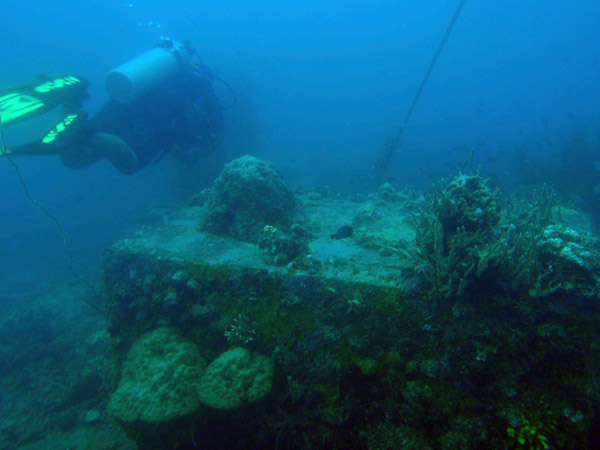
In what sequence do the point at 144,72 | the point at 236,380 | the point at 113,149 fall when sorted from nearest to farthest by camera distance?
the point at 236,380 → the point at 113,149 → the point at 144,72

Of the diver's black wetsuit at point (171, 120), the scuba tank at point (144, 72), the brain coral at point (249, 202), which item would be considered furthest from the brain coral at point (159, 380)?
the scuba tank at point (144, 72)

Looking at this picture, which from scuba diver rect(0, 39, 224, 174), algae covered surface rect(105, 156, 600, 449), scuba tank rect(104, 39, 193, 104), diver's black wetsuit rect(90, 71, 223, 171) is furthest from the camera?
diver's black wetsuit rect(90, 71, 223, 171)

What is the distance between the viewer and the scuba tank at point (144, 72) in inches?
349

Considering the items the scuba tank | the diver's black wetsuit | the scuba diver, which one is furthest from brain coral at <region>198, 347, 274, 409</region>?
the scuba tank

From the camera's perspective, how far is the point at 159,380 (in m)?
3.97

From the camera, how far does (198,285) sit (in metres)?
4.71

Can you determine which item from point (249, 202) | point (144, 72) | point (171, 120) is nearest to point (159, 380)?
point (249, 202)

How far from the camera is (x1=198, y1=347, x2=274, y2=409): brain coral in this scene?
11.7 feet

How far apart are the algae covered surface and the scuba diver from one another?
4.24 metres

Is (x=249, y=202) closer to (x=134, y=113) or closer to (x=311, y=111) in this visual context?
(x=134, y=113)

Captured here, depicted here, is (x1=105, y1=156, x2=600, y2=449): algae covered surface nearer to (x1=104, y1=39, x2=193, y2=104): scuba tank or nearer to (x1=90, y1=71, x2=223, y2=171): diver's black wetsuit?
(x1=90, y1=71, x2=223, y2=171): diver's black wetsuit

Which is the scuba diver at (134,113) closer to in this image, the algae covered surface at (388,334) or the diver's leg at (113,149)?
the diver's leg at (113,149)

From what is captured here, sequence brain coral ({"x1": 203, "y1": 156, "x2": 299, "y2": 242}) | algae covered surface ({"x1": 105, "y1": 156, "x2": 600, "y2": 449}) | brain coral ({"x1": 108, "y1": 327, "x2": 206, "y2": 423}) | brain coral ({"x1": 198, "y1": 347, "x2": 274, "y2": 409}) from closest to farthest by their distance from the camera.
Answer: algae covered surface ({"x1": 105, "y1": 156, "x2": 600, "y2": 449}), brain coral ({"x1": 198, "y1": 347, "x2": 274, "y2": 409}), brain coral ({"x1": 108, "y1": 327, "x2": 206, "y2": 423}), brain coral ({"x1": 203, "y1": 156, "x2": 299, "y2": 242})

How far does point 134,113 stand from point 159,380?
8.75 meters
